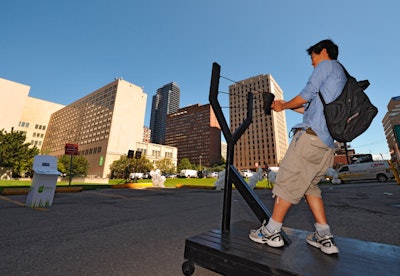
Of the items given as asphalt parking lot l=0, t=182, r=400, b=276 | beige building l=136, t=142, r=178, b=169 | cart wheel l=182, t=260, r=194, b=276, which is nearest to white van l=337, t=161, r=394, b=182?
asphalt parking lot l=0, t=182, r=400, b=276

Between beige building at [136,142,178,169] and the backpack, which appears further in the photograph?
beige building at [136,142,178,169]

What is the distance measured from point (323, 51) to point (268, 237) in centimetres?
178

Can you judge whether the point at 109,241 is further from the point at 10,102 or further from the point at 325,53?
the point at 10,102

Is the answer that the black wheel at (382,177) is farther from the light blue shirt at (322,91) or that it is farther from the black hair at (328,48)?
the light blue shirt at (322,91)

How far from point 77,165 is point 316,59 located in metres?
54.6

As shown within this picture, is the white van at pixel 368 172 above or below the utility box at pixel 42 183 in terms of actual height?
above

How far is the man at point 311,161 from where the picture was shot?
151 cm

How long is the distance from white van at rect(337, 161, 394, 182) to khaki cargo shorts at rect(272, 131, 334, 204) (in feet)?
70.1

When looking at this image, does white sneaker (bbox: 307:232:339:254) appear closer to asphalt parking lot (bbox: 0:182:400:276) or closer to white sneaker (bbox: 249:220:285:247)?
white sneaker (bbox: 249:220:285:247)

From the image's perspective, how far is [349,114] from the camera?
142cm

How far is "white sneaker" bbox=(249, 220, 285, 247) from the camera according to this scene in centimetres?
151

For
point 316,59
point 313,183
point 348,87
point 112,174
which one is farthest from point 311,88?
point 112,174

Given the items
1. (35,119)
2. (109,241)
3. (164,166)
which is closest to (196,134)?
(164,166)

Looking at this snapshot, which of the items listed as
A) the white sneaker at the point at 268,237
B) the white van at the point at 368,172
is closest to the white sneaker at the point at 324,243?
the white sneaker at the point at 268,237
